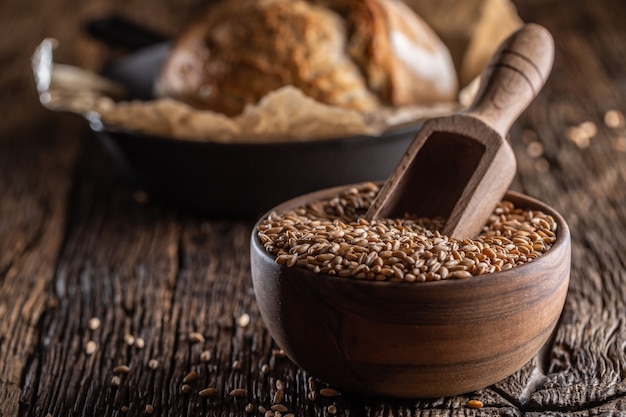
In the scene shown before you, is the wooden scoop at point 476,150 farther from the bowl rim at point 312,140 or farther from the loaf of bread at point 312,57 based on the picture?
the loaf of bread at point 312,57

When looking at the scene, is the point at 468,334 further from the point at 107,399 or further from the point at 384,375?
the point at 107,399

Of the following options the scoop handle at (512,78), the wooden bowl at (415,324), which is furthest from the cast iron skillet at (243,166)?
the wooden bowl at (415,324)

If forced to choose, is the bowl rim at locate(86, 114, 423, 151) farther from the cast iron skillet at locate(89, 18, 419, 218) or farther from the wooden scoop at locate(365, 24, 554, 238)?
the wooden scoop at locate(365, 24, 554, 238)

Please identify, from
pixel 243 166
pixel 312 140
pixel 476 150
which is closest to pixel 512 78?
pixel 476 150

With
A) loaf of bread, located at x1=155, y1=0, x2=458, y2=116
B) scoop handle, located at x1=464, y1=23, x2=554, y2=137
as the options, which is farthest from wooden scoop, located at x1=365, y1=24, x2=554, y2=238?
loaf of bread, located at x1=155, y1=0, x2=458, y2=116

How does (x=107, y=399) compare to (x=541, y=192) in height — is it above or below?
above

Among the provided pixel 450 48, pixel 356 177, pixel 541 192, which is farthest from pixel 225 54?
pixel 541 192

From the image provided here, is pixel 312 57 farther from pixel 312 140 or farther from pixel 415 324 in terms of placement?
pixel 415 324
